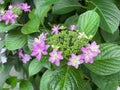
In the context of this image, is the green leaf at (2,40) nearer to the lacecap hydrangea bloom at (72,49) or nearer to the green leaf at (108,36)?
the lacecap hydrangea bloom at (72,49)

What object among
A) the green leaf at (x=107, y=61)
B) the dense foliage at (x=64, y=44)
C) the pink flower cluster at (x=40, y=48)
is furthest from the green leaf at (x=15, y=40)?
the green leaf at (x=107, y=61)

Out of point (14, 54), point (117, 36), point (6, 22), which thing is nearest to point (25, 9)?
point (6, 22)

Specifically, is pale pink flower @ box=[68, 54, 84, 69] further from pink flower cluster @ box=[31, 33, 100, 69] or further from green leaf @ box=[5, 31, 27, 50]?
green leaf @ box=[5, 31, 27, 50]

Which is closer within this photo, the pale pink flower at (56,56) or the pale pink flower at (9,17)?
the pale pink flower at (56,56)

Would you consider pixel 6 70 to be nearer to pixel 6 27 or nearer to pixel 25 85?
pixel 25 85

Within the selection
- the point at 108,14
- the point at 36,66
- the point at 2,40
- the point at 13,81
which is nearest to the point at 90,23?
the point at 108,14

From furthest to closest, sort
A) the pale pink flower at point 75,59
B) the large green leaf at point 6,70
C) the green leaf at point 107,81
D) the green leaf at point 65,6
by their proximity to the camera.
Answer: the large green leaf at point 6,70 → the green leaf at point 65,6 → the green leaf at point 107,81 → the pale pink flower at point 75,59

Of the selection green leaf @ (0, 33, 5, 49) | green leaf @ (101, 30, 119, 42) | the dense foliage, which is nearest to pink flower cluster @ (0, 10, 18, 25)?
the dense foliage

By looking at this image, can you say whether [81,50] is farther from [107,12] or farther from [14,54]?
[14,54]
